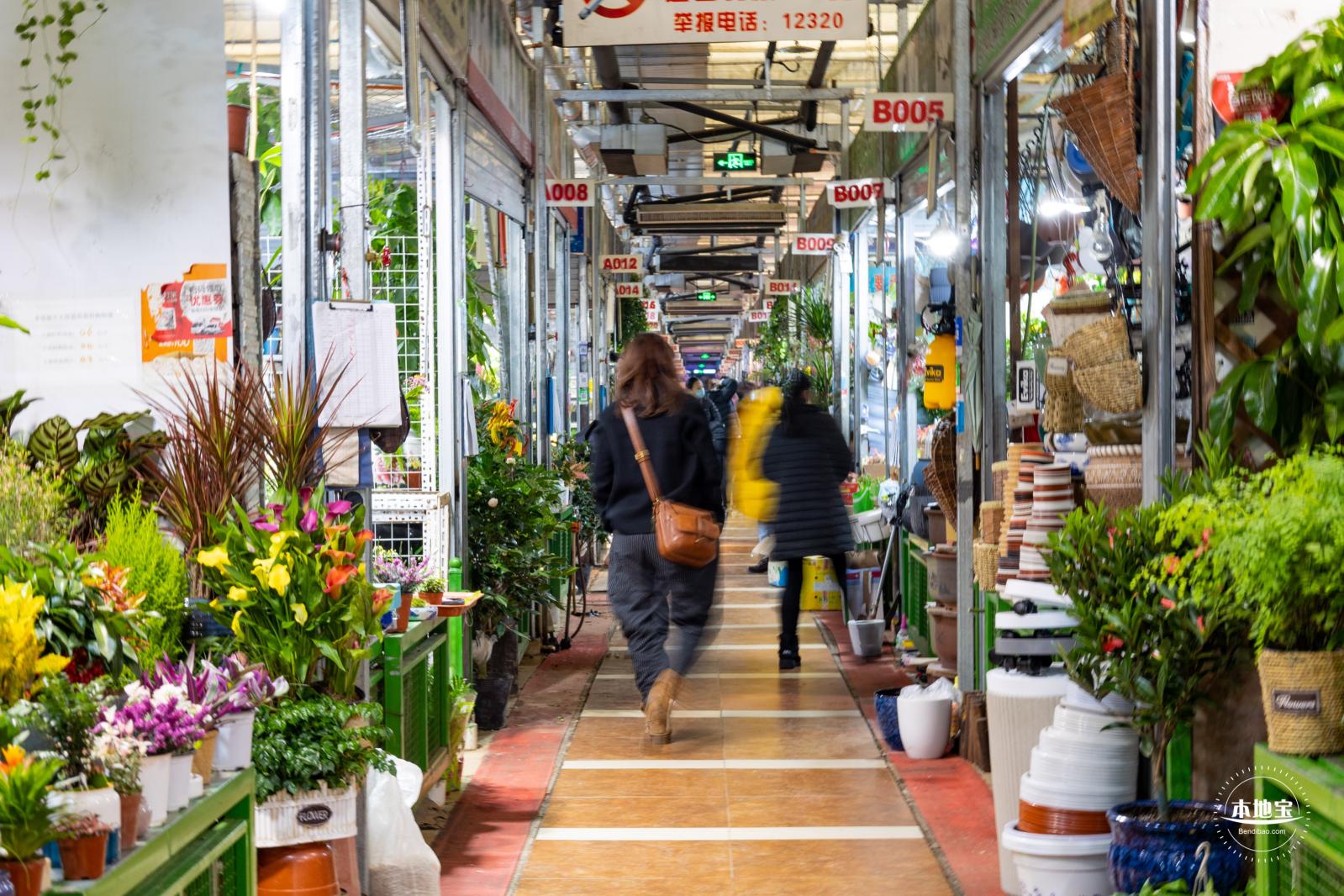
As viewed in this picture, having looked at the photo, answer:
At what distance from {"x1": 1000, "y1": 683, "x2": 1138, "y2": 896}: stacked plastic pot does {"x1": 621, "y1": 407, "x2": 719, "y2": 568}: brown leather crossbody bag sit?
2.57m

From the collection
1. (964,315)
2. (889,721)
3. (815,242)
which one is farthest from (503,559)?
(815,242)

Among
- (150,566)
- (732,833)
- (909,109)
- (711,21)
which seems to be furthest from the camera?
(909,109)

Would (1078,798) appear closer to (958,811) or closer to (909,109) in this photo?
(958,811)

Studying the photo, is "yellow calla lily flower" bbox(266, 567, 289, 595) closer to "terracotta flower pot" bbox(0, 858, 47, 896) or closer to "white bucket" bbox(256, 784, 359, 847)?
"white bucket" bbox(256, 784, 359, 847)

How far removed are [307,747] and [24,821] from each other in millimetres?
1454

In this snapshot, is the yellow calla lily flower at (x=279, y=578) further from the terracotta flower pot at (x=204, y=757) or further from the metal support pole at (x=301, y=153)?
the metal support pole at (x=301, y=153)

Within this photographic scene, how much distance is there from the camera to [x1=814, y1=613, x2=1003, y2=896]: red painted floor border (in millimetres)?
4523

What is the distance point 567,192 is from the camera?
32.1 ft

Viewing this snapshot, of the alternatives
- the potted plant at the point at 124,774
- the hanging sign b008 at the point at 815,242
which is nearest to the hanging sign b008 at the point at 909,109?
the potted plant at the point at 124,774

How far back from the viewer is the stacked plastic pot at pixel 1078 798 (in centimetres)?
364

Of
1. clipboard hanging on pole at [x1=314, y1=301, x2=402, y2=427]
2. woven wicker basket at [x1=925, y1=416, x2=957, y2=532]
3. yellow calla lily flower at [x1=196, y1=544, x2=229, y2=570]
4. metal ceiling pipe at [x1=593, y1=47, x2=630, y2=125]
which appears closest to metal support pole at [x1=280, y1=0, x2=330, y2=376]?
clipboard hanging on pole at [x1=314, y1=301, x2=402, y2=427]

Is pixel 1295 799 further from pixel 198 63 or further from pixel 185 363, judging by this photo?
pixel 198 63

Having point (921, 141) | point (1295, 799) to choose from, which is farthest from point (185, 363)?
point (921, 141)

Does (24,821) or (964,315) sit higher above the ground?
(964,315)
